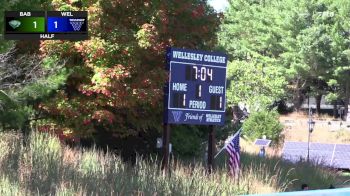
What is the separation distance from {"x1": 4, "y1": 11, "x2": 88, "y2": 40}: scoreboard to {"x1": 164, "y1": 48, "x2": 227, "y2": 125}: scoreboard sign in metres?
2.83

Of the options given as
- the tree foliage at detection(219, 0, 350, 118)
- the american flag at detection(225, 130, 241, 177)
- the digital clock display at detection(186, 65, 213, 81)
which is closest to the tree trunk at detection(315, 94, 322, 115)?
the tree foliage at detection(219, 0, 350, 118)

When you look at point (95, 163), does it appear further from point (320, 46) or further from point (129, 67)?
point (320, 46)

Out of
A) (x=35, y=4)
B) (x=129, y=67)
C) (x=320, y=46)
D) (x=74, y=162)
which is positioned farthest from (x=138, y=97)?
(x=320, y=46)

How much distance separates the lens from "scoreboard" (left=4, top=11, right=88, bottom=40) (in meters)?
11.0

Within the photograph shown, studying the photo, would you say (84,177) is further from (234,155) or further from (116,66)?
(234,155)

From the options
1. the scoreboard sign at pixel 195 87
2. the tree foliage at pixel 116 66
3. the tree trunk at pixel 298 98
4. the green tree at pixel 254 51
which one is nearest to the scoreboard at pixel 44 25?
the tree foliage at pixel 116 66

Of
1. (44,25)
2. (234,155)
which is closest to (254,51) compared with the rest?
(234,155)

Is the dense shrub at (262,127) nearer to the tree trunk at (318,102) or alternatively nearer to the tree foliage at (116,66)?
the tree trunk at (318,102)

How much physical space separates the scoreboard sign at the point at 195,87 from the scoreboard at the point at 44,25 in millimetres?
2826

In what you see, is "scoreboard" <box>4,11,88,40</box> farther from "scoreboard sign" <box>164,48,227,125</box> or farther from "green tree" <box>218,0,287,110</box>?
"green tree" <box>218,0,287,110</box>

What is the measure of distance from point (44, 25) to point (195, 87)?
4297 millimetres

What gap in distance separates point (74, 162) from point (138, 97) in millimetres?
4172

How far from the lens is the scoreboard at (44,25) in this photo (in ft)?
36.1

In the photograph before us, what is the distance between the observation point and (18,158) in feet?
33.4
